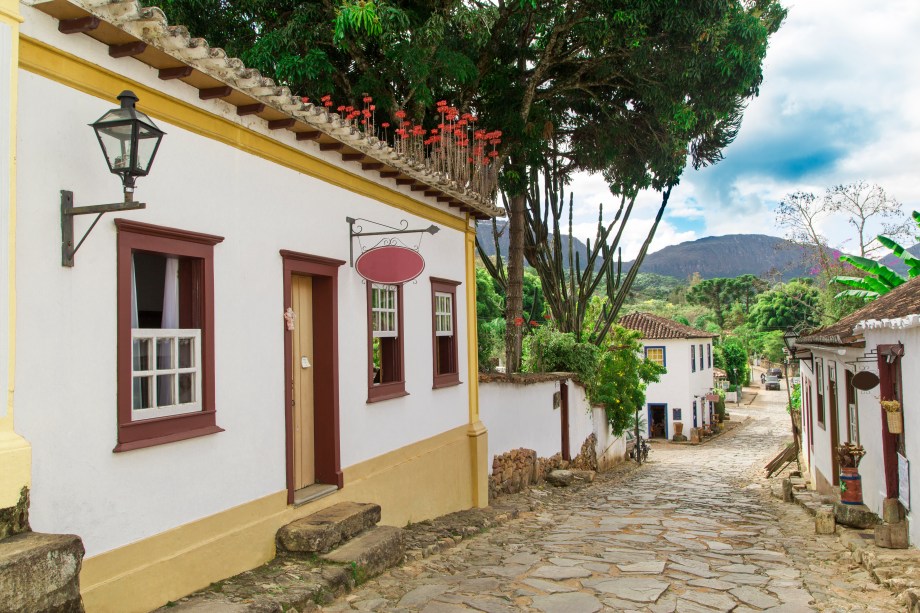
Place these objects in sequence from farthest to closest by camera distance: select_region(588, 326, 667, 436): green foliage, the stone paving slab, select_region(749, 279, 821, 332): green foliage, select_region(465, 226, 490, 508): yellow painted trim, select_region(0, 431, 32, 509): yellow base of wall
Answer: select_region(749, 279, 821, 332): green foliage < select_region(588, 326, 667, 436): green foliage < select_region(465, 226, 490, 508): yellow painted trim < the stone paving slab < select_region(0, 431, 32, 509): yellow base of wall

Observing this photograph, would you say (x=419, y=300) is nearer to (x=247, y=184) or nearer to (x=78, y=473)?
(x=247, y=184)

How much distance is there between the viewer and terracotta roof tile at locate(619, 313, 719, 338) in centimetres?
3656

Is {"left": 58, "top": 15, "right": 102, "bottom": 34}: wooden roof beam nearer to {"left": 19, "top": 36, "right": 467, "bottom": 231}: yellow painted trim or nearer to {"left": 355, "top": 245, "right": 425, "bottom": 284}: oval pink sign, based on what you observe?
{"left": 19, "top": 36, "right": 467, "bottom": 231}: yellow painted trim

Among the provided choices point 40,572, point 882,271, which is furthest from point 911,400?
point 882,271

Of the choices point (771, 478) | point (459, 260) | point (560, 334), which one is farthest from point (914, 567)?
point (771, 478)

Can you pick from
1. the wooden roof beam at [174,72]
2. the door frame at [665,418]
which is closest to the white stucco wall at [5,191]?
the wooden roof beam at [174,72]

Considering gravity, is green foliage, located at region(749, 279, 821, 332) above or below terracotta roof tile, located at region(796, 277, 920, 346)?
above

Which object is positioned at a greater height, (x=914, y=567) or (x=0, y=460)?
(x=0, y=460)

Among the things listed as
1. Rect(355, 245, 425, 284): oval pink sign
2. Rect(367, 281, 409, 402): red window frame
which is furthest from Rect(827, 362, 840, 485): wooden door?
Rect(355, 245, 425, 284): oval pink sign

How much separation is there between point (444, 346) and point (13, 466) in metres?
6.92

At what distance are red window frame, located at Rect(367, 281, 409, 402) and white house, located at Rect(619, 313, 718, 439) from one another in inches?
1145

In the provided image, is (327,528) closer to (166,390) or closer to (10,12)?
(166,390)

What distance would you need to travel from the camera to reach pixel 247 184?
20.0 feet

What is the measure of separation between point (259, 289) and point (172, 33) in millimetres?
2171
